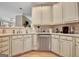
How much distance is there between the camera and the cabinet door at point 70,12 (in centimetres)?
413

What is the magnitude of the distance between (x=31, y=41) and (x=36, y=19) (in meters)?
1.10

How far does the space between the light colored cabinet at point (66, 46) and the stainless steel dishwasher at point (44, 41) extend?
1346mm

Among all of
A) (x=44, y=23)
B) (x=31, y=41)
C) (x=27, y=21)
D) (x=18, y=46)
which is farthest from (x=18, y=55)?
(x=44, y=23)

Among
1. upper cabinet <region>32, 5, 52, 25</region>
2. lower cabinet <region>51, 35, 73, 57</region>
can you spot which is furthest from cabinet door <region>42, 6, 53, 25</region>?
lower cabinet <region>51, 35, 73, 57</region>

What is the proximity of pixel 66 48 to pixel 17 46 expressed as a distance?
1.60m

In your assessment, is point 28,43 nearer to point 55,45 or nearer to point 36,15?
point 55,45

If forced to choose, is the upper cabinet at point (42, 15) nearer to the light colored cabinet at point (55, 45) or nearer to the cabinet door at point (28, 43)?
the cabinet door at point (28, 43)

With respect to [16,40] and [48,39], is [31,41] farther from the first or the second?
[16,40]

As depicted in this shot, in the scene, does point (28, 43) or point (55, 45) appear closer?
point (55, 45)

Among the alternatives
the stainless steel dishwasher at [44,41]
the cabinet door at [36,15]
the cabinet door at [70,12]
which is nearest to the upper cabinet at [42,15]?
the cabinet door at [36,15]

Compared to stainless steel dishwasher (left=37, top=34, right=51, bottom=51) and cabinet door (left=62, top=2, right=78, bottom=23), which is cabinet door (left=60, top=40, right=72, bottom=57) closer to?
cabinet door (left=62, top=2, right=78, bottom=23)

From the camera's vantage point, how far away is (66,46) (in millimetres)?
3818

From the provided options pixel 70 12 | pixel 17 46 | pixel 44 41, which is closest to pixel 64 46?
pixel 70 12

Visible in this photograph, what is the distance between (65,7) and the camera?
475 cm
